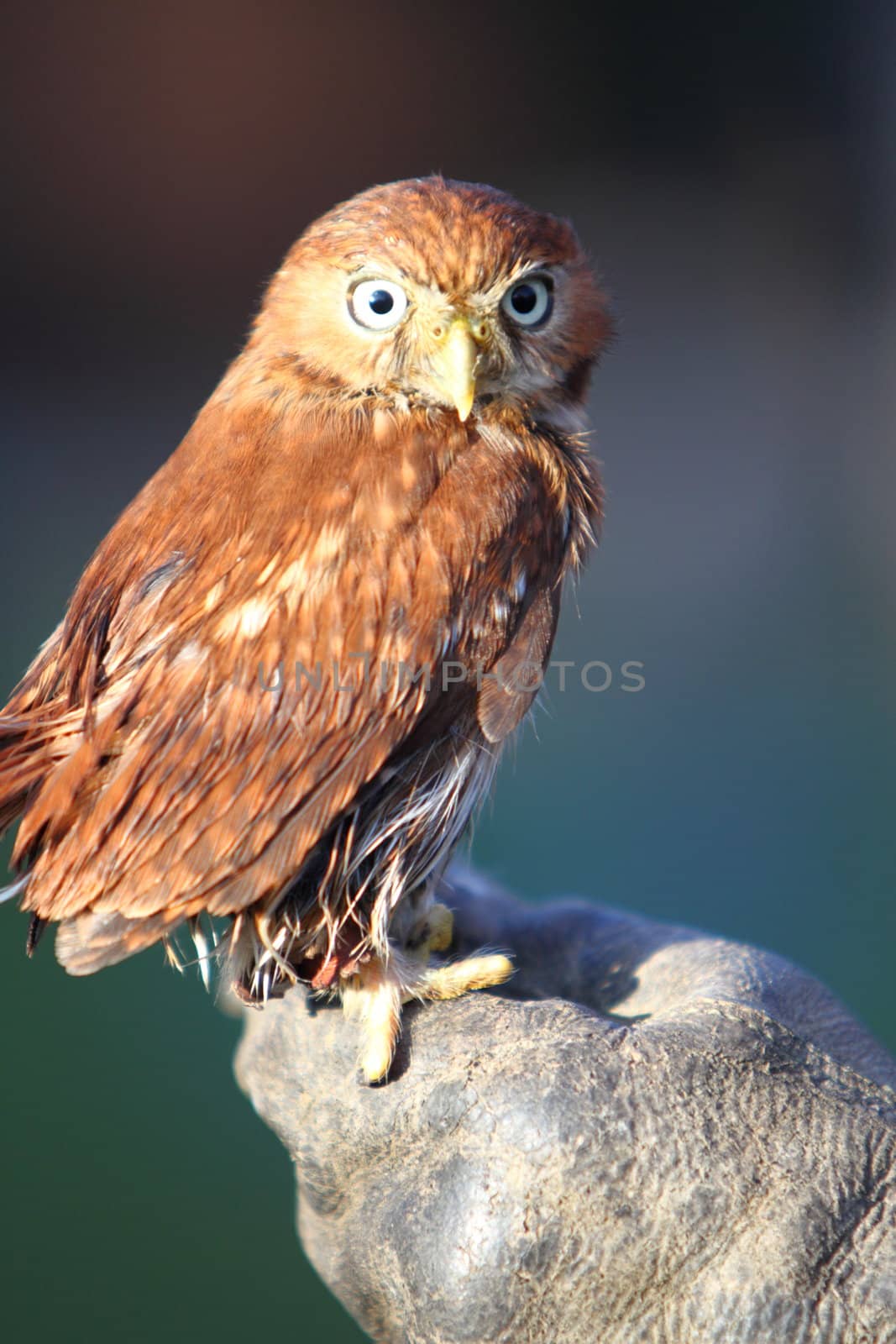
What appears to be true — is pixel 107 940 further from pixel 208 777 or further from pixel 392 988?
pixel 392 988

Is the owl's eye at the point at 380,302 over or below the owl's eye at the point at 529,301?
below

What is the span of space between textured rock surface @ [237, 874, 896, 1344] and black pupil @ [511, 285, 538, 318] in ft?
1.84

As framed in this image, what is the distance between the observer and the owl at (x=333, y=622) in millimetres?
721

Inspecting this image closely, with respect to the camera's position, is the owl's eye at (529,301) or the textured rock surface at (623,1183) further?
the owl's eye at (529,301)

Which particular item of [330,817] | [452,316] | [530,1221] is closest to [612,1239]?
[530,1221]

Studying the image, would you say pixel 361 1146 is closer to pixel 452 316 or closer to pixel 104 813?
pixel 104 813

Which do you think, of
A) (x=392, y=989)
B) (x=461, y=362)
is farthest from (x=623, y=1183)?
(x=461, y=362)

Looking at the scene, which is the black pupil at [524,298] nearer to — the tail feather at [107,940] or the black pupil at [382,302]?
the black pupil at [382,302]

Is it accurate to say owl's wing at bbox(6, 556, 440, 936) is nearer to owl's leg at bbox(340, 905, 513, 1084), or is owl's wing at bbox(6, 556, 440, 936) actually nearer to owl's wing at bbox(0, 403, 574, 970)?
owl's wing at bbox(0, 403, 574, 970)

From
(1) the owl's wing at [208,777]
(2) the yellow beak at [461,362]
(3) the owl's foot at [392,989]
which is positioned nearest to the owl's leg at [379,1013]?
(3) the owl's foot at [392,989]

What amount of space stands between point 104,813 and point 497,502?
0.36 meters

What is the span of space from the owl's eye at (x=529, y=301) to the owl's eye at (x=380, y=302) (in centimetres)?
8

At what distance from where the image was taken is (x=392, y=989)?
890 mm

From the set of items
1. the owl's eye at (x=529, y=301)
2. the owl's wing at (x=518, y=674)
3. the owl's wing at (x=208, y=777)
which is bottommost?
the owl's wing at (x=208, y=777)
